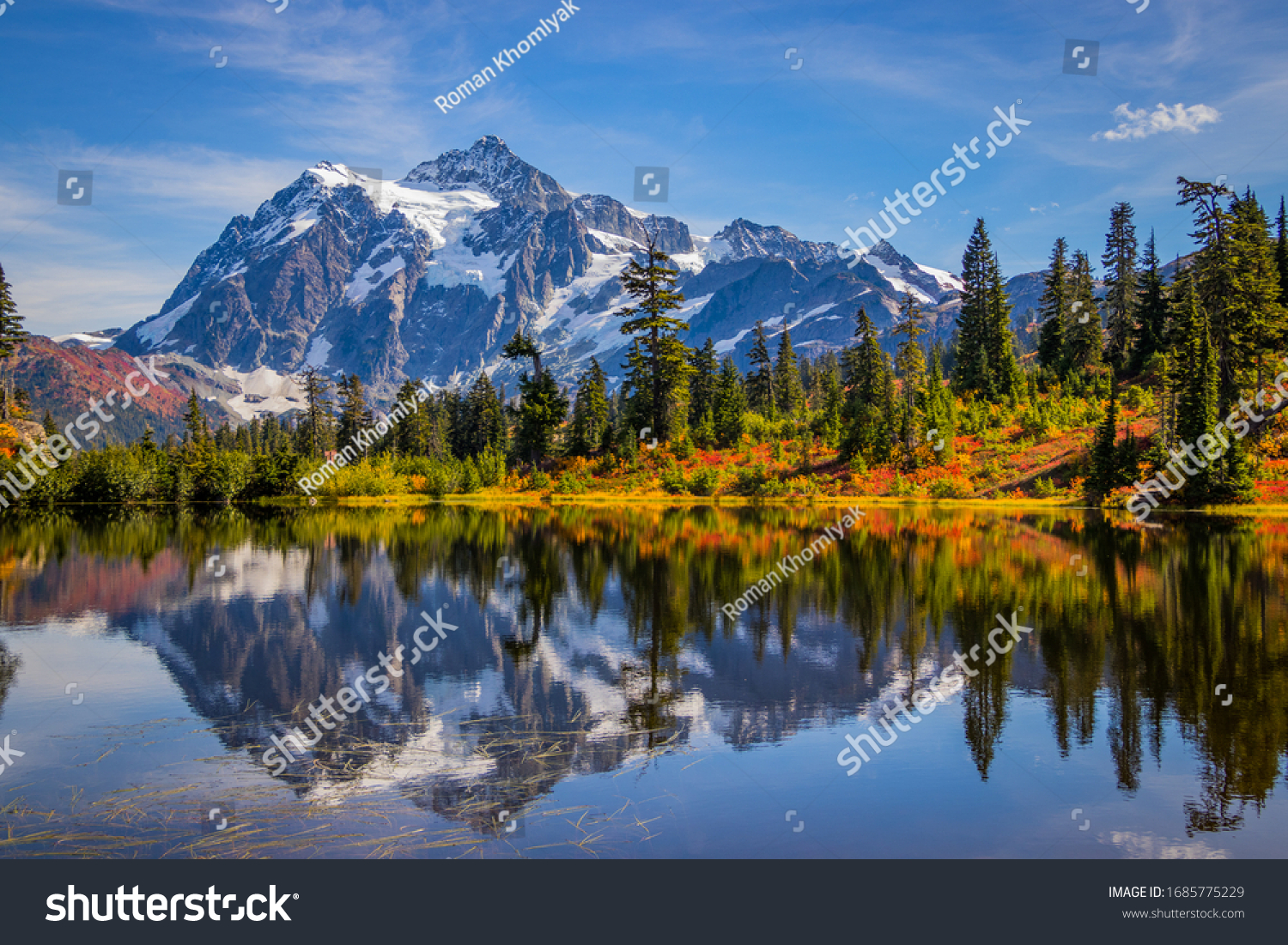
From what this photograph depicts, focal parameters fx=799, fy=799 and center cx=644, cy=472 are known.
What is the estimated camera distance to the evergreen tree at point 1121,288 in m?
82.1

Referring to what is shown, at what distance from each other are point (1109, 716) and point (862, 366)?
Answer: 2669 inches

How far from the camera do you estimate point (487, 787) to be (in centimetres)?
1027

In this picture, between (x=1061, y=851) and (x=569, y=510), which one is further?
(x=569, y=510)

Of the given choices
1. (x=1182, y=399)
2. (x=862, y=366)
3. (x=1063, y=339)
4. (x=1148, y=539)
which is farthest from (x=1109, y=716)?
(x=1063, y=339)

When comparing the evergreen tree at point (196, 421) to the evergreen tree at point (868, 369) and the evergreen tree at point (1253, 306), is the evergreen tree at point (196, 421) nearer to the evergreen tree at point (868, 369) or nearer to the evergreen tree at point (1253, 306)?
the evergreen tree at point (868, 369)

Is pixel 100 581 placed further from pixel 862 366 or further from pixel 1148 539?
pixel 862 366

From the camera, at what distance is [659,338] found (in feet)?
249
